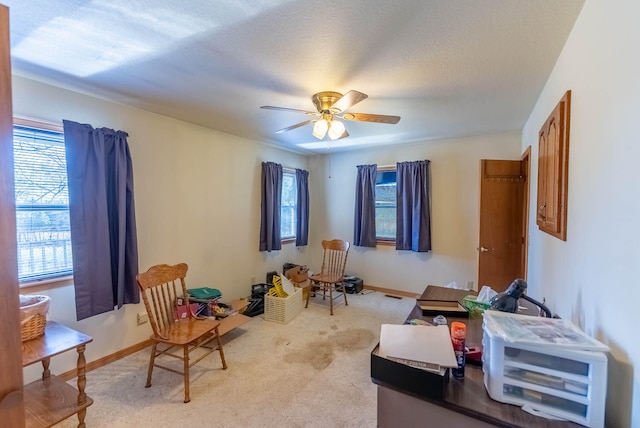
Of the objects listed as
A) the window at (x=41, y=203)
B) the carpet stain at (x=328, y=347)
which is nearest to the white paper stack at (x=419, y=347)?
the carpet stain at (x=328, y=347)

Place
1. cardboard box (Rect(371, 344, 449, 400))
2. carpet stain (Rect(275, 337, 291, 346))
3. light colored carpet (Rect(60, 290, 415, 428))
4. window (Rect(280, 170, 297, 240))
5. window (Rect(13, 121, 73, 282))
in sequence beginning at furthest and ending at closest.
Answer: window (Rect(280, 170, 297, 240)), carpet stain (Rect(275, 337, 291, 346)), window (Rect(13, 121, 73, 282)), light colored carpet (Rect(60, 290, 415, 428)), cardboard box (Rect(371, 344, 449, 400))

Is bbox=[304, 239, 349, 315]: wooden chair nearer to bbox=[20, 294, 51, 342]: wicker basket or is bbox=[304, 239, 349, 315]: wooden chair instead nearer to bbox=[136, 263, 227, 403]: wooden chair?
bbox=[136, 263, 227, 403]: wooden chair

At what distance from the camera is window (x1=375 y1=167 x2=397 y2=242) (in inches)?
189

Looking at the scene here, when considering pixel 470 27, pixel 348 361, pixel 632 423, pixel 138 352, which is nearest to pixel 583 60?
pixel 470 27

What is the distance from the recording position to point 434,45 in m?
1.80

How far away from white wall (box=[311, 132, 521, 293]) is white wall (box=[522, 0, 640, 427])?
8.35 ft

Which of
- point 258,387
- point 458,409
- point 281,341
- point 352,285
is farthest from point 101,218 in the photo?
point 352,285

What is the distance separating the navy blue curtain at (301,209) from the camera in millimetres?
5125

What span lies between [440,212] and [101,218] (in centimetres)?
407

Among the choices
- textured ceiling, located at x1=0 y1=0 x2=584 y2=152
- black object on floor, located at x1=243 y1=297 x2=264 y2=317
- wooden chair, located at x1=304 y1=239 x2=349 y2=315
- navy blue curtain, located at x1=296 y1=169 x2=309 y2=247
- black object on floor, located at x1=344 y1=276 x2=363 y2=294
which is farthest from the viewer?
navy blue curtain, located at x1=296 y1=169 x2=309 y2=247

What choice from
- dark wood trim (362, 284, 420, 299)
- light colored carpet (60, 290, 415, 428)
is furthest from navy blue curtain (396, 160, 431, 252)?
light colored carpet (60, 290, 415, 428)

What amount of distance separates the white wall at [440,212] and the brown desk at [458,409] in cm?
339

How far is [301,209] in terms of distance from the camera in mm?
5137

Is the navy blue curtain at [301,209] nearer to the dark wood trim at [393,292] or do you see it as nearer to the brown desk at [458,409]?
the dark wood trim at [393,292]
